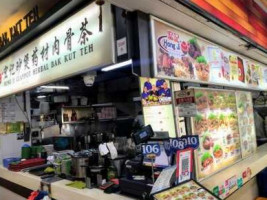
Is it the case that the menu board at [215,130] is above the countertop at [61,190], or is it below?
above

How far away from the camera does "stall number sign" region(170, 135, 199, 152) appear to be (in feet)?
6.49

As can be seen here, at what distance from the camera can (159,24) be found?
1837 millimetres

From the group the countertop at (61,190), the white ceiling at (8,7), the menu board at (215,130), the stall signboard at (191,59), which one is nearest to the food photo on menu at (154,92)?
the menu board at (215,130)

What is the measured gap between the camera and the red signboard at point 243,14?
6.55 feet

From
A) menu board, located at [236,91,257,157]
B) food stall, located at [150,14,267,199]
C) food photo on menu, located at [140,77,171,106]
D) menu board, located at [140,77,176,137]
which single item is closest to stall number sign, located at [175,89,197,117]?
food stall, located at [150,14,267,199]

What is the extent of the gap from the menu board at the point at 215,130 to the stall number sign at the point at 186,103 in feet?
0.99

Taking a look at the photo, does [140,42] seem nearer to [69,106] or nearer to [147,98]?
[147,98]

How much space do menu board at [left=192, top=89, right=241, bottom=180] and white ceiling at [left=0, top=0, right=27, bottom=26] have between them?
2.00m

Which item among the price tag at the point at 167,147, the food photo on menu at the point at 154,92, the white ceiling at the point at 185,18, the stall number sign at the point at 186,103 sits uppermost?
the white ceiling at the point at 185,18

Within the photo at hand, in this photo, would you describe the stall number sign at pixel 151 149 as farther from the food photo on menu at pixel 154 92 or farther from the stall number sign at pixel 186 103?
the food photo on menu at pixel 154 92

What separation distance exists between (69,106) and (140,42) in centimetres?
758

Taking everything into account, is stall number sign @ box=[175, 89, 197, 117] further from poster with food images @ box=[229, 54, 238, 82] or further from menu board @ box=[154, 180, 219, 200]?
poster with food images @ box=[229, 54, 238, 82]

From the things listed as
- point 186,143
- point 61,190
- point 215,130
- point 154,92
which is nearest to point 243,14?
point 215,130

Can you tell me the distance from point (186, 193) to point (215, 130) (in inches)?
53.7
